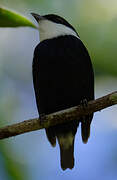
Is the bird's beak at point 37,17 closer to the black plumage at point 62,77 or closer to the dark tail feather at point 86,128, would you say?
the black plumage at point 62,77

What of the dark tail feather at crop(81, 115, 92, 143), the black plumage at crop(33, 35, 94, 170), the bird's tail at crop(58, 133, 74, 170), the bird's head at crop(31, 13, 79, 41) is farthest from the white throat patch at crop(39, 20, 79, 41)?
the bird's tail at crop(58, 133, 74, 170)

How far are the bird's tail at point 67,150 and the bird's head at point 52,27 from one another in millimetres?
1013

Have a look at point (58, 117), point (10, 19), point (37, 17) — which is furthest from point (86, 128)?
point (10, 19)

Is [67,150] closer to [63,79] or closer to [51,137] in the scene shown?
[51,137]

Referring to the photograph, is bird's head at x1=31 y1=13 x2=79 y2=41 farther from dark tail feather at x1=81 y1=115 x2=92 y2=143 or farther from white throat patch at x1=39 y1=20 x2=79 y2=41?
dark tail feather at x1=81 y1=115 x2=92 y2=143

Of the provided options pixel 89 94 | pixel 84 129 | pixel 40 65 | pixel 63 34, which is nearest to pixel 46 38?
pixel 63 34

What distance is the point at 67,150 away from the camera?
337 centimetres

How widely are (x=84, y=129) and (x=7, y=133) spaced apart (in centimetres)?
119

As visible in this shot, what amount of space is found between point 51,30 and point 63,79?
2.21 ft

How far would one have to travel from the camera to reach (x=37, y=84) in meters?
3.11

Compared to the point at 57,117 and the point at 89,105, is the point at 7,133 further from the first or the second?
the point at 89,105

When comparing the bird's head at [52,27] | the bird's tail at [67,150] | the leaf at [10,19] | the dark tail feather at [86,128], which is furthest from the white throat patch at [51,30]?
the leaf at [10,19]

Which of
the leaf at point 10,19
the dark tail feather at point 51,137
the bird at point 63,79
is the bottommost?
the dark tail feather at point 51,137

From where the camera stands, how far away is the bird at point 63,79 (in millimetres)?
3006
